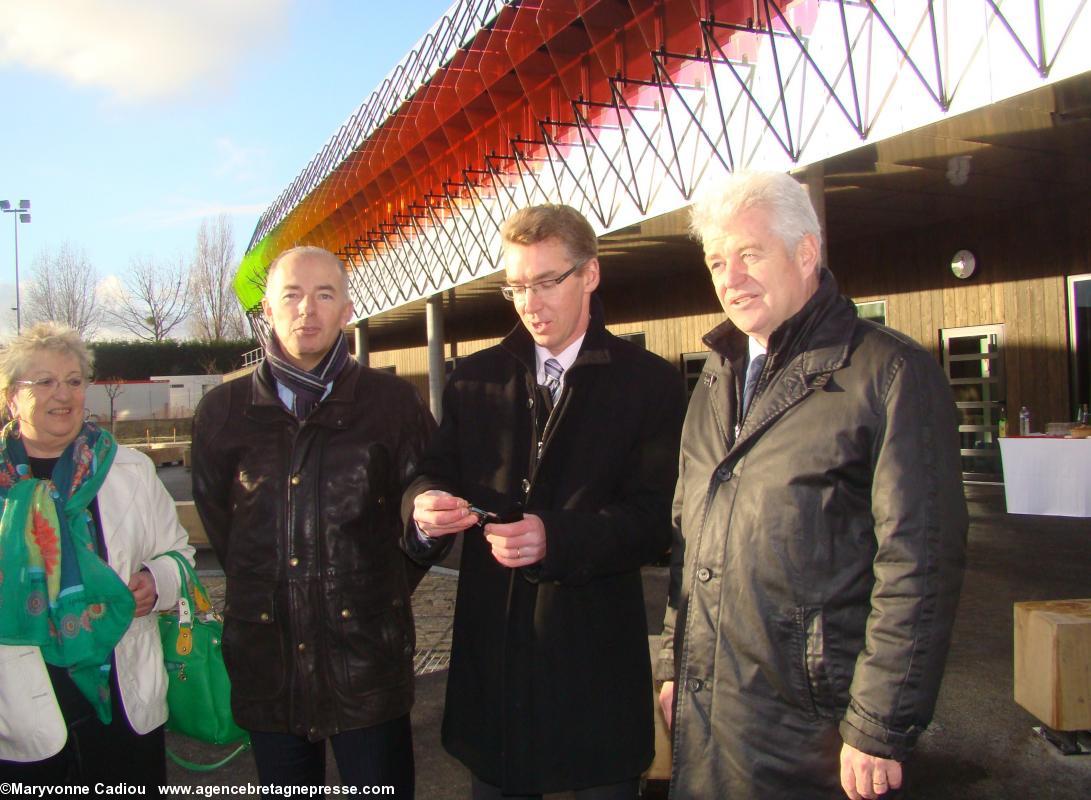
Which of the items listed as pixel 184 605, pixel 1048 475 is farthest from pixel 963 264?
pixel 184 605

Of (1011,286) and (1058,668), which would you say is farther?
(1011,286)

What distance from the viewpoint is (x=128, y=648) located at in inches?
108

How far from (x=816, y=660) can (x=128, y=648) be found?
2.09 m

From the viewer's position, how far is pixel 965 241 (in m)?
13.0

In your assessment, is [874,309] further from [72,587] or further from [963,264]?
[72,587]

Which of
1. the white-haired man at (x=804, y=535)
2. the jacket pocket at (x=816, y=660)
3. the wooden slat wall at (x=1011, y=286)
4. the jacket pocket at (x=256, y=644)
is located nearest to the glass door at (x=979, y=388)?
the wooden slat wall at (x=1011, y=286)

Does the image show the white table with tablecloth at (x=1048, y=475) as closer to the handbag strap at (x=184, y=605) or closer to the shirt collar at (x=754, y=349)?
the shirt collar at (x=754, y=349)

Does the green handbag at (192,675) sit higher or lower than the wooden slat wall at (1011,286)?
lower

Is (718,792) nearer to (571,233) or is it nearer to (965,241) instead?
(571,233)

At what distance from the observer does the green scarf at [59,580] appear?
2.55 metres

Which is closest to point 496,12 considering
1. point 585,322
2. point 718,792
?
point 585,322

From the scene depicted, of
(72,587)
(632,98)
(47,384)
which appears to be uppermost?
(632,98)

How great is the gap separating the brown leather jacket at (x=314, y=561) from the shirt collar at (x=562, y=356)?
0.54 m

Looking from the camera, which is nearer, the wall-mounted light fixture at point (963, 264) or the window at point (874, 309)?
the wall-mounted light fixture at point (963, 264)
